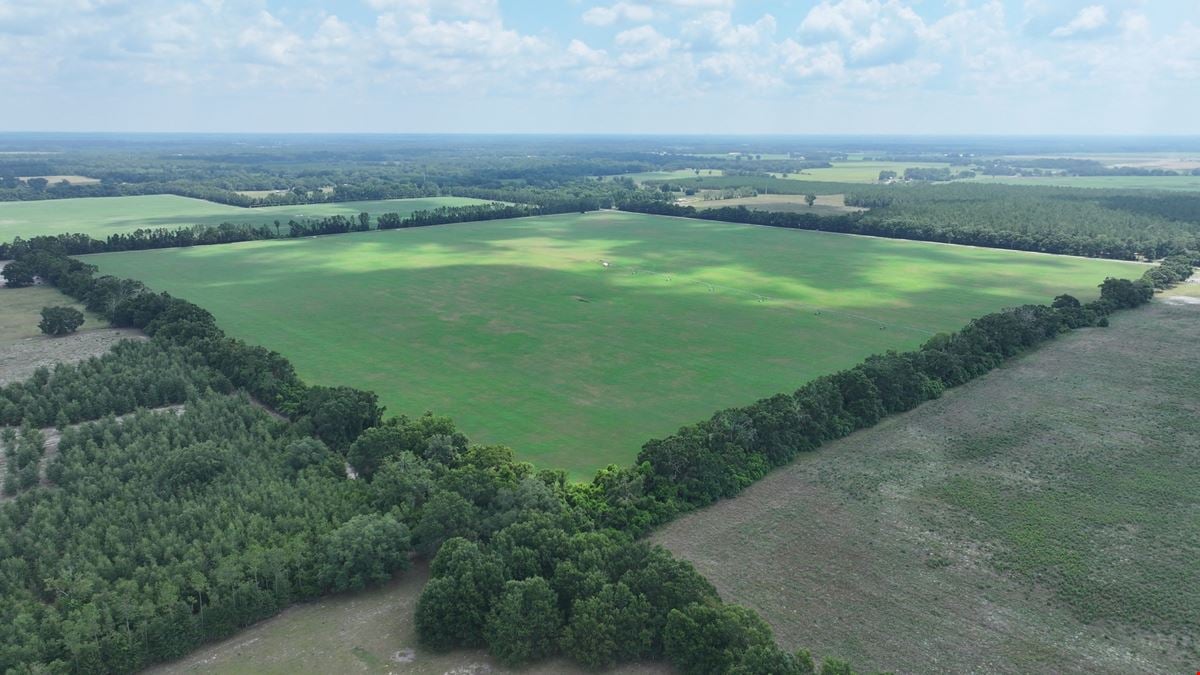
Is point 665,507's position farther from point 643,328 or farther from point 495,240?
point 495,240

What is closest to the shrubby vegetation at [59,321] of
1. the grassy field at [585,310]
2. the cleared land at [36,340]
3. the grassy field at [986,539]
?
the cleared land at [36,340]

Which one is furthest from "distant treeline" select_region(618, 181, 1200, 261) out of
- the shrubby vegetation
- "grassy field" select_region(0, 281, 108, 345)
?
the shrubby vegetation

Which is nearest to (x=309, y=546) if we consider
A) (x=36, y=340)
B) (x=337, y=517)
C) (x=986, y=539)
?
(x=337, y=517)

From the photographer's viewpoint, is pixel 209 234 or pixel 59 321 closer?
pixel 59 321

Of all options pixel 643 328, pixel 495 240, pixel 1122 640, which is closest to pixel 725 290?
pixel 643 328

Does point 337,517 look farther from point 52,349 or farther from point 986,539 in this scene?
point 52,349

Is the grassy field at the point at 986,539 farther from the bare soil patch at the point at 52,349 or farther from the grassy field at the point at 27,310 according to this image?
the grassy field at the point at 27,310
